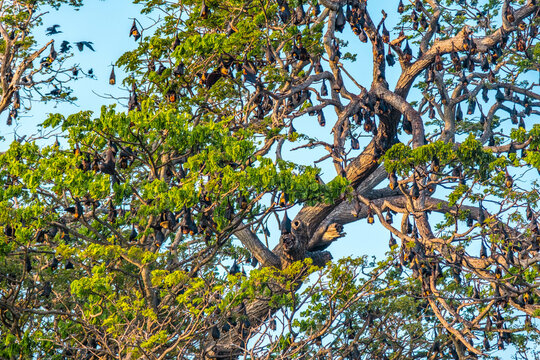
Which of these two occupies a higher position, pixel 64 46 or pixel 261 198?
pixel 64 46

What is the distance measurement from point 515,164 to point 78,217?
236 inches

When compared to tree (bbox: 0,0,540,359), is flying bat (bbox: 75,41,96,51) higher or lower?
higher

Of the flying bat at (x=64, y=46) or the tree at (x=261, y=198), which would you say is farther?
the flying bat at (x=64, y=46)

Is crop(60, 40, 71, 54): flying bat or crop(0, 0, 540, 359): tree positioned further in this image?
crop(60, 40, 71, 54): flying bat

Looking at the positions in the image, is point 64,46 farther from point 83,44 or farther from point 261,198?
point 261,198

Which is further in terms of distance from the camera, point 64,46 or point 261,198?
point 64,46

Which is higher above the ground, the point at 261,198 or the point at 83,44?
the point at 83,44

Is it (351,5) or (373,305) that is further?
(373,305)

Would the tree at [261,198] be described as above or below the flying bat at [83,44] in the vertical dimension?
below

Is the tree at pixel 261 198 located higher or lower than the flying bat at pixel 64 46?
lower

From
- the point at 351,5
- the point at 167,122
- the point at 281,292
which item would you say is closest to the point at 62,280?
the point at 281,292

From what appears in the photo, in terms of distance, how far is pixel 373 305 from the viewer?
1401cm

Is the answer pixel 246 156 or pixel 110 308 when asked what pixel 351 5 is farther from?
pixel 110 308

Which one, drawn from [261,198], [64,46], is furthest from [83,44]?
[261,198]
